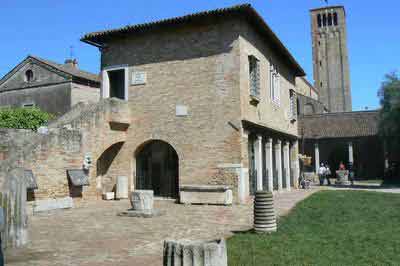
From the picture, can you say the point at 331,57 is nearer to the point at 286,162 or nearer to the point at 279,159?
the point at 286,162

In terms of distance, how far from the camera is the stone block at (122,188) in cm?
1469

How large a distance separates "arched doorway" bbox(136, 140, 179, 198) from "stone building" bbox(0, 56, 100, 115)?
1070cm

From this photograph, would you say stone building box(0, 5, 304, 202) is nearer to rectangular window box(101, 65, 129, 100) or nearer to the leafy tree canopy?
rectangular window box(101, 65, 129, 100)

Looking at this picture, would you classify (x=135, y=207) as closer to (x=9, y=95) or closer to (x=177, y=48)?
(x=177, y=48)

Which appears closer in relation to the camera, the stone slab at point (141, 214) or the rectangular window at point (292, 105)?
the stone slab at point (141, 214)

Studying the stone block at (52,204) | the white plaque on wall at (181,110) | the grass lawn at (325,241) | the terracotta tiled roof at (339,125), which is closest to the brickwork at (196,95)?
the white plaque on wall at (181,110)

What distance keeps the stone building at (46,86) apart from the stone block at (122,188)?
11.1m

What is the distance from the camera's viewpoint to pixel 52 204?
456 inches

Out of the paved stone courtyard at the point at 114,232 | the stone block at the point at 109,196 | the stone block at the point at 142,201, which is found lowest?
the paved stone courtyard at the point at 114,232

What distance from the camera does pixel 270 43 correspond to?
16.8 meters

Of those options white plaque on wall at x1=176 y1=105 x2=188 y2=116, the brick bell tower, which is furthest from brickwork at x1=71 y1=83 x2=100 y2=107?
the brick bell tower

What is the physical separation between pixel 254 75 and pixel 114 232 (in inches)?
363

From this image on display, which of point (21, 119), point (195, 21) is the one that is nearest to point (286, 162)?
point (195, 21)

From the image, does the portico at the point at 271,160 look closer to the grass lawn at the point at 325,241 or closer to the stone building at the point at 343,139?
the grass lawn at the point at 325,241
